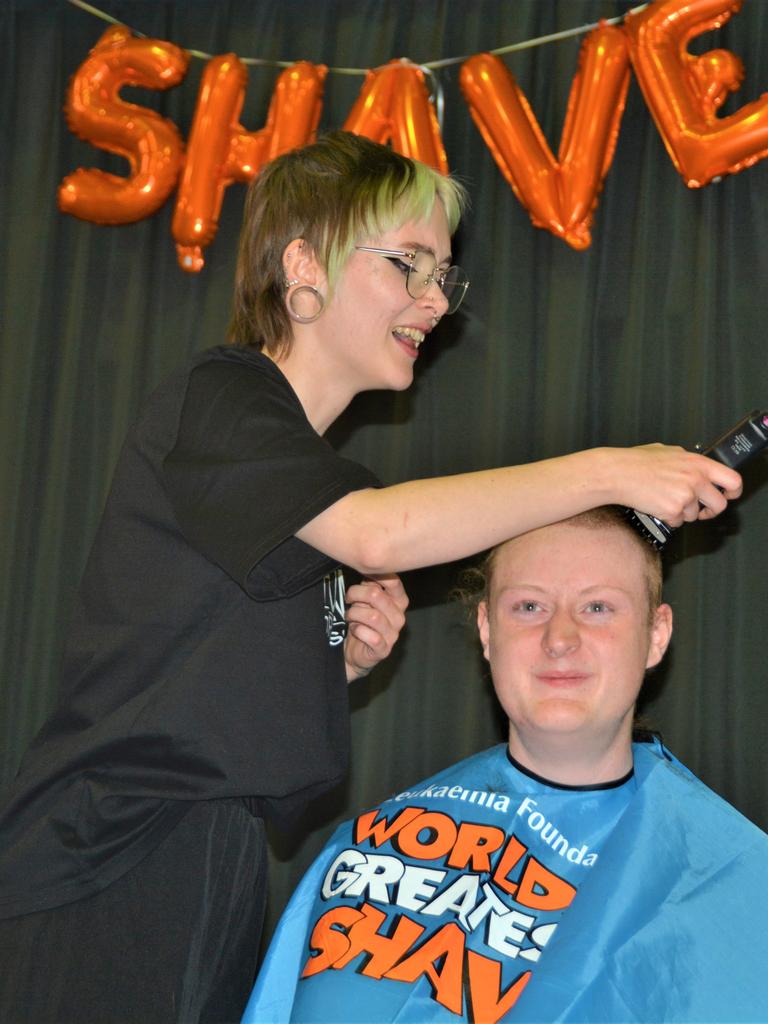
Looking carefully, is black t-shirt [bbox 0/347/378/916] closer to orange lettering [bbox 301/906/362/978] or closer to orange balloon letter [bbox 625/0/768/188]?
orange lettering [bbox 301/906/362/978]

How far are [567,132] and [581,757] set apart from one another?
54.3 inches

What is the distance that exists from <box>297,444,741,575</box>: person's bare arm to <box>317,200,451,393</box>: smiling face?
291 mm

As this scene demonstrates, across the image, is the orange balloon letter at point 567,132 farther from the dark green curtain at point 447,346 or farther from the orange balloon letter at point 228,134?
the orange balloon letter at point 228,134

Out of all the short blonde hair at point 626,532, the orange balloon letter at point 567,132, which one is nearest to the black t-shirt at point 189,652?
the short blonde hair at point 626,532

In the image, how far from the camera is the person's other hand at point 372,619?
1653mm

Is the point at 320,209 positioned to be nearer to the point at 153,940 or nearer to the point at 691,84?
the point at 153,940

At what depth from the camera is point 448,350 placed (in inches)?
101

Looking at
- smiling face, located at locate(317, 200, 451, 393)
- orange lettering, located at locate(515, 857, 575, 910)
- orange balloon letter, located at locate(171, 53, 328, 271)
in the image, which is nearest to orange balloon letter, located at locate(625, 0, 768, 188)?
orange balloon letter, located at locate(171, 53, 328, 271)

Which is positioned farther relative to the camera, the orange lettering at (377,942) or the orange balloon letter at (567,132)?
the orange balloon letter at (567,132)

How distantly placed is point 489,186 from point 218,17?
801 mm

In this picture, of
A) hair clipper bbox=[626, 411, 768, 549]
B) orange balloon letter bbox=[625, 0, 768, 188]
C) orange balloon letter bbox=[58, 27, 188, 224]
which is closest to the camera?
hair clipper bbox=[626, 411, 768, 549]

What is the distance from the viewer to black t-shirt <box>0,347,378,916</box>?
1.25 meters

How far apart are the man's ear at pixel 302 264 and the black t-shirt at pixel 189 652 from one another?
0.70ft

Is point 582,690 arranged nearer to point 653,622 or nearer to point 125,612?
point 653,622
